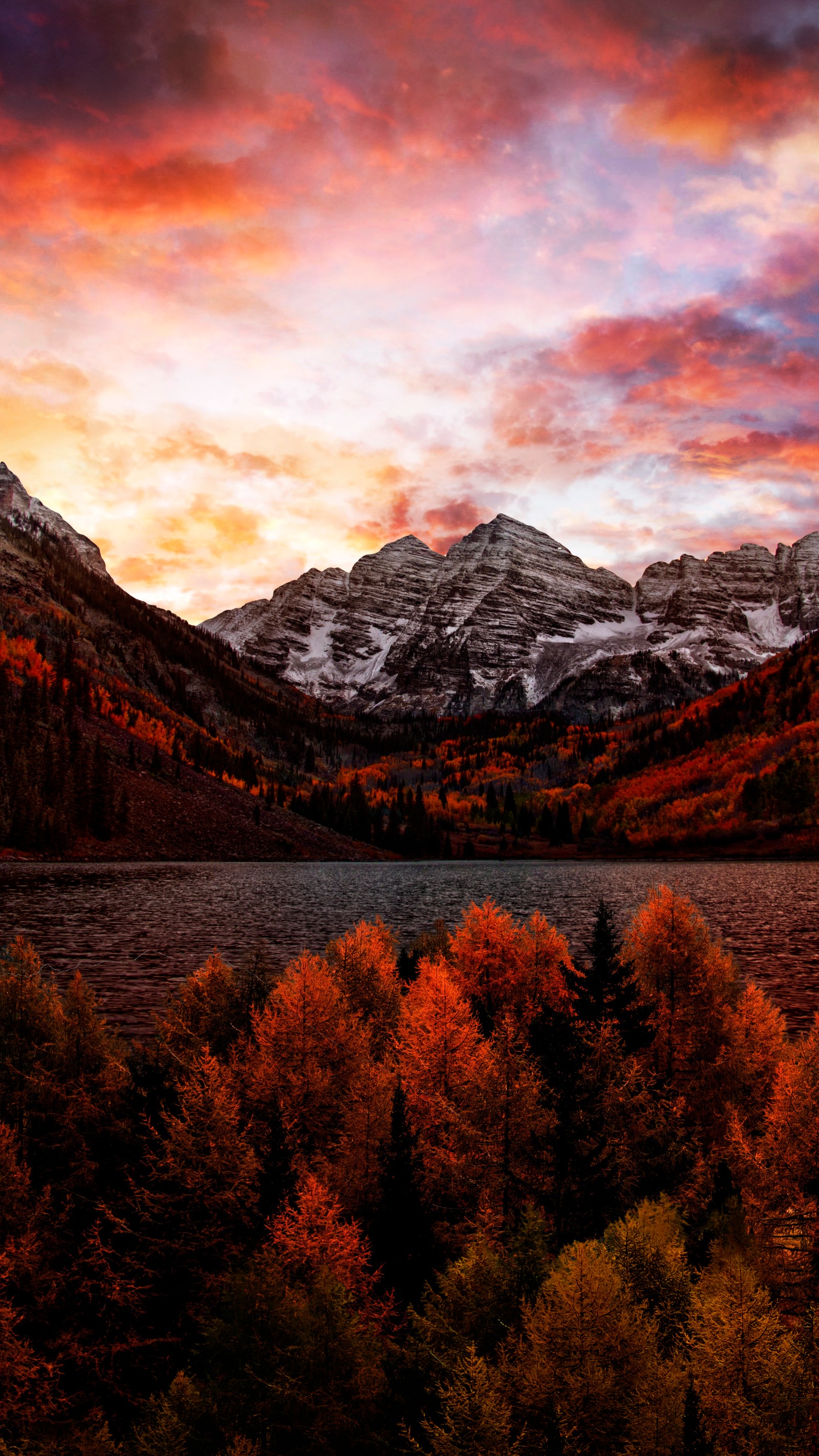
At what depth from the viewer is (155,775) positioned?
7008 inches

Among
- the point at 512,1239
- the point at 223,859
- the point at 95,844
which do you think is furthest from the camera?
the point at 223,859

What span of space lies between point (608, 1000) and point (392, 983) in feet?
31.3

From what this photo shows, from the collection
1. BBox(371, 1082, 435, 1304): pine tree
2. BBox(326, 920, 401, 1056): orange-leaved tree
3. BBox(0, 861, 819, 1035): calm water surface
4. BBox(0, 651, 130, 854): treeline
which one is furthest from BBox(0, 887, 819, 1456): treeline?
BBox(0, 651, 130, 854): treeline

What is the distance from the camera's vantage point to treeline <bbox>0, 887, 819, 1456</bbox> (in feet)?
27.8

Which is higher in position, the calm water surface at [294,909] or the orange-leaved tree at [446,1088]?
the orange-leaved tree at [446,1088]

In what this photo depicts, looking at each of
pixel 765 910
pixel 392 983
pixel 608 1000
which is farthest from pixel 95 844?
pixel 608 1000

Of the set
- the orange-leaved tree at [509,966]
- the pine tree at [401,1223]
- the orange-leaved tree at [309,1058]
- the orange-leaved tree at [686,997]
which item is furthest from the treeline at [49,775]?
the pine tree at [401,1223]

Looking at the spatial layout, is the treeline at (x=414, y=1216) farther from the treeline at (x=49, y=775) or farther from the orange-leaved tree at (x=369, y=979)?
the treeline at (x=49, y=775)

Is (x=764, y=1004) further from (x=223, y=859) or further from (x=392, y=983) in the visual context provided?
(x=223, y=859)

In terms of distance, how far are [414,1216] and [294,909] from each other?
72.4m

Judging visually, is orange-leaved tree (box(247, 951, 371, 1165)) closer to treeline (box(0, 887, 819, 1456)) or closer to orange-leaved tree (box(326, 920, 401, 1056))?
treeline (box(0, 887, 819, 1456))

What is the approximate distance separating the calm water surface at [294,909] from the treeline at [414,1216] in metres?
13.9

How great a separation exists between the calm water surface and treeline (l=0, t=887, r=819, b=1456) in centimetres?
1386

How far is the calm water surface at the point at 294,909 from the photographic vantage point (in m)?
48.1
